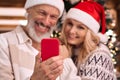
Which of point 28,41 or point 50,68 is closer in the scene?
point 50,68

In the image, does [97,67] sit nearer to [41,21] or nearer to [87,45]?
[87,45]

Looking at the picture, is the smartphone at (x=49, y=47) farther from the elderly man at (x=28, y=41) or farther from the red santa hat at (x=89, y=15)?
the red santa hat at (x=89, y=15)

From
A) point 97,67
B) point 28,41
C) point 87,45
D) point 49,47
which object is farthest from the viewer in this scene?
point 87,45

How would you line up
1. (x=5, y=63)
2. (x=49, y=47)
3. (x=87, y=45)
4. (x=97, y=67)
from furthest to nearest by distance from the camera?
1. (x=87, y=45)
2. (x=97, y=67)
3. (x=5, y=63)
4. (x=49, y=47)

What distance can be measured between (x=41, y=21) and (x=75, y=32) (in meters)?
0.71

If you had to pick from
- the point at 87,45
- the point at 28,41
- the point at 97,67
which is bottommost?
the point at 97,67

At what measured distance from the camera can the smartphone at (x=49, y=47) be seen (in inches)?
36.5

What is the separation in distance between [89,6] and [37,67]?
5.17 ft

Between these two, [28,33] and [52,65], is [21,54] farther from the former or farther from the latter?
[52,65]

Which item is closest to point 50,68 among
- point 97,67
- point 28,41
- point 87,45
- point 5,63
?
point 5,63

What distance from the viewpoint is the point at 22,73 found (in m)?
1.31

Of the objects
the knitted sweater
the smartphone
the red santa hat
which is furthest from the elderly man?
the red santa hat

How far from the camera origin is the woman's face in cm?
220

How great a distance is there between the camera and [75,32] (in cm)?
220
